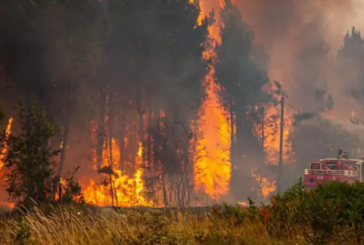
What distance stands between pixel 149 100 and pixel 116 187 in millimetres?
10324

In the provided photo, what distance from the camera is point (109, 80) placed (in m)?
40.5

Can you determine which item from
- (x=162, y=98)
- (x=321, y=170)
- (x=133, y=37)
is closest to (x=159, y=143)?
(x=162, y=98)

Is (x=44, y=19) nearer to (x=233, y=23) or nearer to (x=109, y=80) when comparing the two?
(x=109, y=80)

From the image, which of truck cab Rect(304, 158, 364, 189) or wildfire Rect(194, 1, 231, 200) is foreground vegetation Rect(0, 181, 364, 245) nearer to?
truck cab Rect(304, 158, 364, 189)

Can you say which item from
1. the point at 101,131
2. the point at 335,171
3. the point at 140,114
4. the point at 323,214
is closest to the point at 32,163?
the point at 323,214

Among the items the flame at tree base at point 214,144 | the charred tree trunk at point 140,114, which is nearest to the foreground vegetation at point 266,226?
the charred tree trunk at point 140,114

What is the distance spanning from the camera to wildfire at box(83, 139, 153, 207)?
32878mm

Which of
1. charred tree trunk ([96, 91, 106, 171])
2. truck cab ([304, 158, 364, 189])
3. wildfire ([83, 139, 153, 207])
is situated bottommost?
wildfire ([83, 139, 153, 207])

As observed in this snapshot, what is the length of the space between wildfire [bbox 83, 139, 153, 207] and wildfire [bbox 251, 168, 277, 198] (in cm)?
1340

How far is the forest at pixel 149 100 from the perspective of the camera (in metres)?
31.5

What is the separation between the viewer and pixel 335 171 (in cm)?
2692

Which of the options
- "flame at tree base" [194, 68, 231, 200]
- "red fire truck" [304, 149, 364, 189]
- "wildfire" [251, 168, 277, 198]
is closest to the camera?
"red fire truck" [304, 149, 364, 189]

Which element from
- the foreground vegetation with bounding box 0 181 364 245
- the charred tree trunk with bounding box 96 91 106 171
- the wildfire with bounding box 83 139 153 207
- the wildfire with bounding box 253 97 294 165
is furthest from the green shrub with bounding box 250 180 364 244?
the wildfire with bounding box 253 97 294 165

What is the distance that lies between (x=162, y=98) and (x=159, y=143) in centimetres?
526
